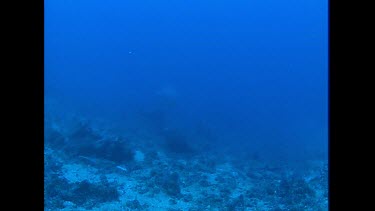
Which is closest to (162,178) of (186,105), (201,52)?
(186,105)

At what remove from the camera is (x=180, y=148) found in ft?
65.6

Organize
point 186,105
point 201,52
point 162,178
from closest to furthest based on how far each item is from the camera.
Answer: point 162,178 → point 186,105 → point 201,52

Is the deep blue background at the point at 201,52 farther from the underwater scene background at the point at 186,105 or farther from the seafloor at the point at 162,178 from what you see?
the seafloor at the point at 162,178

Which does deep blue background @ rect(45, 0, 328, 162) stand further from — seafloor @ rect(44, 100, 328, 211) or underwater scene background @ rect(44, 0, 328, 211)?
seafloor @ rect(44, 100, 328, 211)

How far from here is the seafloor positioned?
39.5 ft

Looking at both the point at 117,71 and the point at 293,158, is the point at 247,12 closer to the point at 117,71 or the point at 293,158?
the point at 117,71

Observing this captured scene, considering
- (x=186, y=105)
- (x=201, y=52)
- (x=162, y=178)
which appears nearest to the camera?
(x=162, y=178)

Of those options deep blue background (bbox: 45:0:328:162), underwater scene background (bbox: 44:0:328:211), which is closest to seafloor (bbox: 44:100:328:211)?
underwater scene background (bbox: 44:0:328:211)

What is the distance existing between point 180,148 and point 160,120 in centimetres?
657

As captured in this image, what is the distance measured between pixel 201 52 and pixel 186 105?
52355mm

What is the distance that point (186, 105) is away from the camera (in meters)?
57.6

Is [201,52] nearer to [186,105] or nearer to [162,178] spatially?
[186,105]

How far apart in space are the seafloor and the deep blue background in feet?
116
